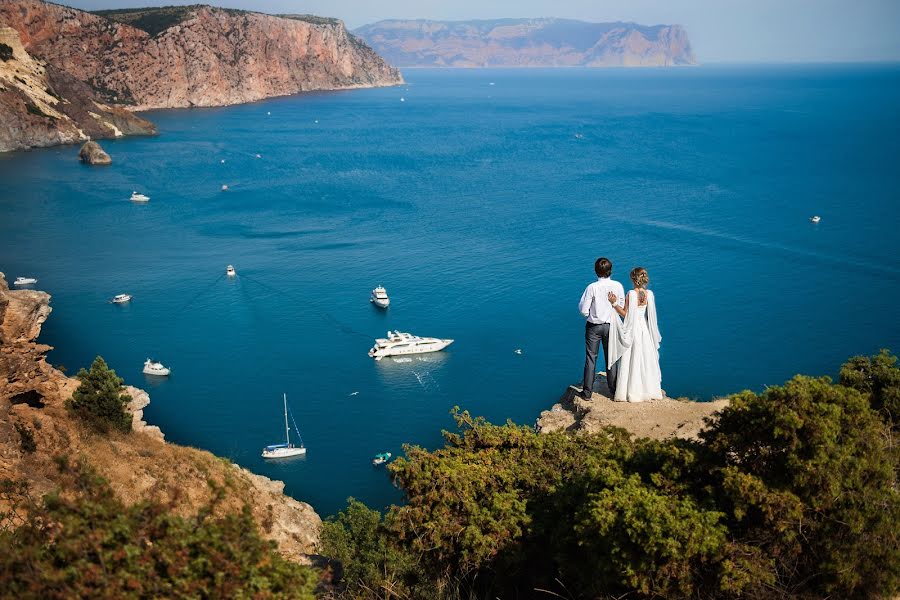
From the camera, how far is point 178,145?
358ft

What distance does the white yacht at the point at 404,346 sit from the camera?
137 feet

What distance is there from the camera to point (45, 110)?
10600 centimetres

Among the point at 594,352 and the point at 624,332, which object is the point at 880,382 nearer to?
the point at 624,332

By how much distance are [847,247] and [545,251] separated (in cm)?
2470

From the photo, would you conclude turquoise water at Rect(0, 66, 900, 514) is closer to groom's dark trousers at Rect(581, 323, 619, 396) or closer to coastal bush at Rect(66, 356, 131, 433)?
coastal bush at Rect(66, 356, 131, 433)

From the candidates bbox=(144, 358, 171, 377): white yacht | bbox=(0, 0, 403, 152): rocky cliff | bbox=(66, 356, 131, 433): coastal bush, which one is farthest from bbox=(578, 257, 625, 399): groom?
bbox=(0, 0, 403, 152): rocky cliff

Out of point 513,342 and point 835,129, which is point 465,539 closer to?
point 513,342

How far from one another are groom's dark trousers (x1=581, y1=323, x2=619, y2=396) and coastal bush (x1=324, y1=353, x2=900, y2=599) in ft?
13.4

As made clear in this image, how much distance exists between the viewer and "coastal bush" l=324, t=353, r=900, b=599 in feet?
27.3

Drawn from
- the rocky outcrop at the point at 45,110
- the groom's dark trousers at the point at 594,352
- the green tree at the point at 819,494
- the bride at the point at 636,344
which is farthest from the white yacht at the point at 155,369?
the rocky outcrop at the point at 45,110

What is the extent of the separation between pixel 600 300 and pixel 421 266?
41.1m

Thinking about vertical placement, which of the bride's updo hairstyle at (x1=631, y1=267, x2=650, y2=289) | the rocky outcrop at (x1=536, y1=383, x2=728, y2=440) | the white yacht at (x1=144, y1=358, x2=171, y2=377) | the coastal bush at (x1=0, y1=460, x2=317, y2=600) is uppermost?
the bride's updo hairstyle at (x1=631, y1=267, x2=650, y2=289)

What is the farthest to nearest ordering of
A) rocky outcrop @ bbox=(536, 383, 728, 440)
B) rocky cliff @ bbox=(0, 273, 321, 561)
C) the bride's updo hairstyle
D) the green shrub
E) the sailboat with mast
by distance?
the sailboat with mast < the green shrub < rocky cliff @ bbox=(0, 273, 321, 561) < rocky outcrop @ bbox=(536, 383, 728, 440) < the bride's updo hairstyle

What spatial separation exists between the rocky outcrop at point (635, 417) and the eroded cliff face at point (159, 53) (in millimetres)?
139550
